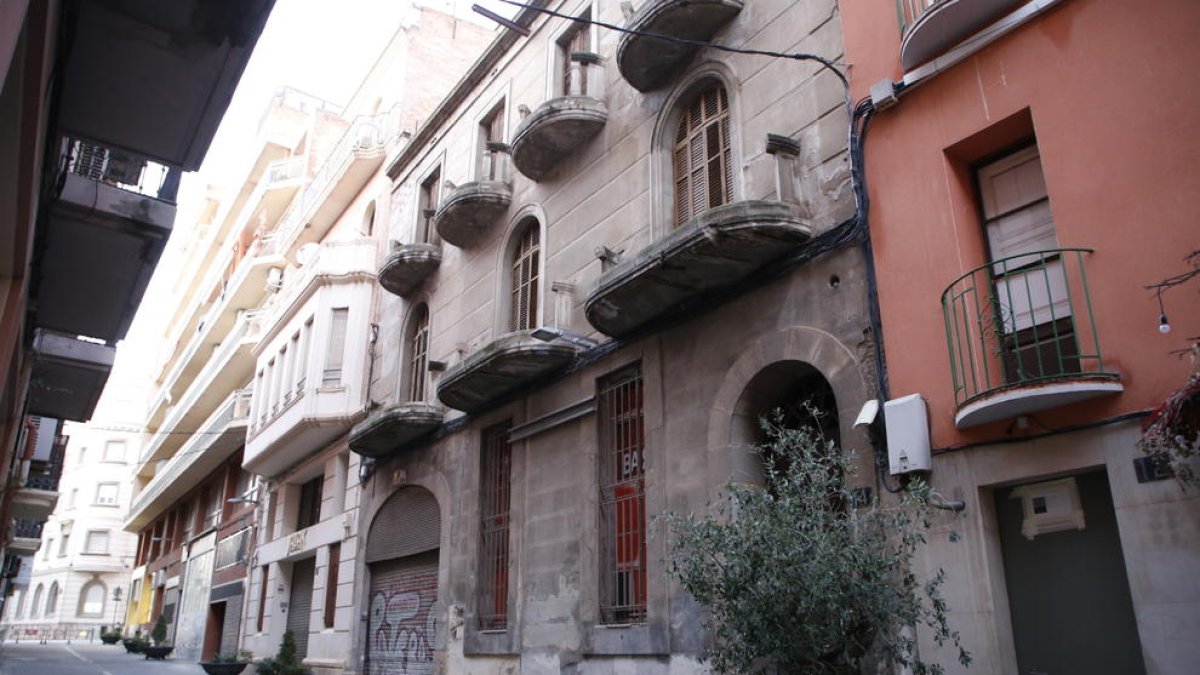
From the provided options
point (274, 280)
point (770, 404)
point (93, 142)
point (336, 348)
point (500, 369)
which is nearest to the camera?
point (93, 142)

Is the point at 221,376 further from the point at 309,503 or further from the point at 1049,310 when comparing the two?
the point at 1049,310

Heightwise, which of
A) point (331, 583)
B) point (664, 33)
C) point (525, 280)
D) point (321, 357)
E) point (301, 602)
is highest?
point (664, 33)

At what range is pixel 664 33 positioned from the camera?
1179 centimetres

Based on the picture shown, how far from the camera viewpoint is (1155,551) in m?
6.12

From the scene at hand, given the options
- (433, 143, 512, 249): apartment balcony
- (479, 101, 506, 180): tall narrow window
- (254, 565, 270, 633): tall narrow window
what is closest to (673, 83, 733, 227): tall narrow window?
(433, 143, 512, 249): apartment balcony

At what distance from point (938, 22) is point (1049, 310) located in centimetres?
277

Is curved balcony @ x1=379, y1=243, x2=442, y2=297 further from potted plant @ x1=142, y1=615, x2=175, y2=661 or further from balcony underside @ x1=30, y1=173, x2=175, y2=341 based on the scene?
potted plant @ x1=142, y1=615, x2=175, y2=661

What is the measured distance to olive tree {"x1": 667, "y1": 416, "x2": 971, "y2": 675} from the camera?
6.41 meters

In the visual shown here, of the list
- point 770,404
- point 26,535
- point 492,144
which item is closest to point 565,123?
point 492,144

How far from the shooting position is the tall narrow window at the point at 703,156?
452 inches

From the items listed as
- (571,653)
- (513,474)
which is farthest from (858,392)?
(513,474)

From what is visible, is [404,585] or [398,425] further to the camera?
[404,585]

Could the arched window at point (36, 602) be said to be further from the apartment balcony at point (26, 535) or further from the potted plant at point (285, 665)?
the potted plant at point (285, 665)

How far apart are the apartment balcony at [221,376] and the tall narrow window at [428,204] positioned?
464 inches
